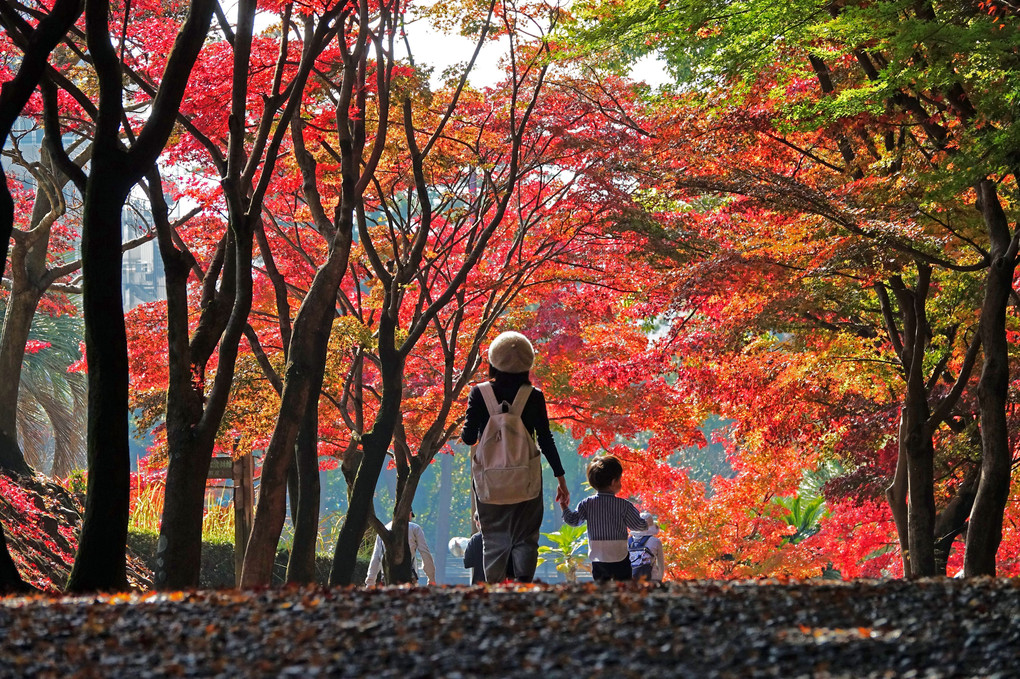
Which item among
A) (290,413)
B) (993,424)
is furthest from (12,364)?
(993,424)

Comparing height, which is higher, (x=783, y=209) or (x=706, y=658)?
(x=783, y=209)

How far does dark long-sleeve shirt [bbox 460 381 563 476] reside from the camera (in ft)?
20.8

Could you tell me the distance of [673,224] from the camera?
13.7 m

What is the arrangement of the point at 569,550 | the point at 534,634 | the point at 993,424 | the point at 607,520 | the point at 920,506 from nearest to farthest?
the point at 534,634 < the point at 607,520 < the point at 993,424 < the point at 920,506 < the point at 569,550

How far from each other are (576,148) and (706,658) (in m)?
10.8

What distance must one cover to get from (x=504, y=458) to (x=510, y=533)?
467 millimetres

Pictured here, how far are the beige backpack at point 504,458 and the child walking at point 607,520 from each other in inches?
27.5

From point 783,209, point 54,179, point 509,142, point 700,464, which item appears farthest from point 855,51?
point 700,464

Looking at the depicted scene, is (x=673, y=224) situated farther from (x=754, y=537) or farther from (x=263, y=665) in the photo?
(x=263, y=665)

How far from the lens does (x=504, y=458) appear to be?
20.4ft

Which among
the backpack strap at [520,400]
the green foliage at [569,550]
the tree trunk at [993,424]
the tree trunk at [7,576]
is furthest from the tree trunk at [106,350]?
the green foliage at [569,550]

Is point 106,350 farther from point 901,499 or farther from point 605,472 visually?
point 901,499

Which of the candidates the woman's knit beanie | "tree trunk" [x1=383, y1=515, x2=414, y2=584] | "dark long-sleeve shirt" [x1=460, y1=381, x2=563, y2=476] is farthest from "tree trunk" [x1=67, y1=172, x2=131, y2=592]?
"tree trunk" [x1=383, y1=515, x2=414, y2=584]

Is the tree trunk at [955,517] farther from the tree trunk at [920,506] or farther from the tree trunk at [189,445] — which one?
the tree trunk at [189,445]
